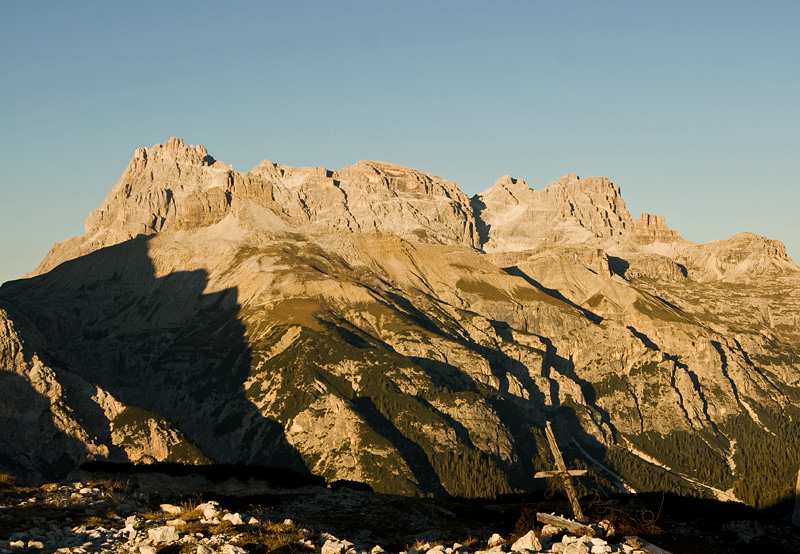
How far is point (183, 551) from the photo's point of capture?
133 feet

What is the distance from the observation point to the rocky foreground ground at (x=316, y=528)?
1636 inches

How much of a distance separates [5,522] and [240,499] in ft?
84.9

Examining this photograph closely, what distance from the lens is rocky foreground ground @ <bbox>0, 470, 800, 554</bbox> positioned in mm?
41562

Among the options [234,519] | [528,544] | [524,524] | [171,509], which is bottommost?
[171,509]

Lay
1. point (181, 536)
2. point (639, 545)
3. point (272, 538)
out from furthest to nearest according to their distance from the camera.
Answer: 1. point (272, 538)
2. point (181, 536)
3. point (639, 545)

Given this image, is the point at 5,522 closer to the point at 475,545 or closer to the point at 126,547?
the point at 126,547

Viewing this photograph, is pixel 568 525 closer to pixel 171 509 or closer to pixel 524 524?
pixel 524 524

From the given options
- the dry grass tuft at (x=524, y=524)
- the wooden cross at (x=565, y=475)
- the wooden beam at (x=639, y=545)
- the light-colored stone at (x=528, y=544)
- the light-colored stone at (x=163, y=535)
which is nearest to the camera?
the light-colored stone at (x=528, y=544)

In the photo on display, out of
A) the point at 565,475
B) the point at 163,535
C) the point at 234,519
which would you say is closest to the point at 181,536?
the point at 163,535

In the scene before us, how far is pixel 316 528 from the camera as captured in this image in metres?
57.3

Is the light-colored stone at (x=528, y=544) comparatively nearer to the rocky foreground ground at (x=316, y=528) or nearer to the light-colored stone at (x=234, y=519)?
the rocky foreground ground at (x=316, y=528)

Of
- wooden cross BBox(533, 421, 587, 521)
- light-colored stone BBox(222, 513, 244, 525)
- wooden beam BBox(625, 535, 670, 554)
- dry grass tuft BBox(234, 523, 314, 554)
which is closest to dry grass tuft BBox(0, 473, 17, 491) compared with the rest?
light-colored stone BBox(222, 513, 244, 525)

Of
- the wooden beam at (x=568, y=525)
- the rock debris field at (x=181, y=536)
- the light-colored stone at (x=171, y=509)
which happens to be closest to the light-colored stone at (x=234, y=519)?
the rock debris field at (x=181, y=536)

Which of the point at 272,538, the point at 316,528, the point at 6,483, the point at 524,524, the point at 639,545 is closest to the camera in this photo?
the point at 639,545
